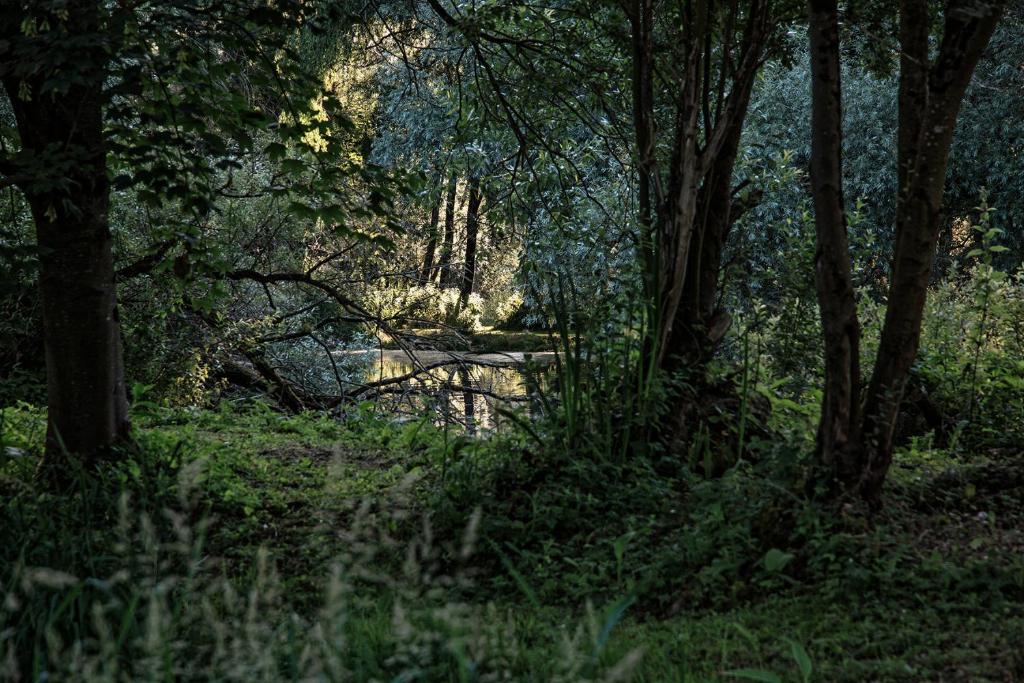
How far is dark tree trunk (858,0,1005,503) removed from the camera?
11.2ft

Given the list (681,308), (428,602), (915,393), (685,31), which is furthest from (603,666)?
(915,393)

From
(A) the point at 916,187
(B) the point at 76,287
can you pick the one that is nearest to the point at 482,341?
(B) the point at 76,287

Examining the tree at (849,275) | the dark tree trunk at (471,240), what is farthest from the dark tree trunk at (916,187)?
the dark tree trunk at (471,240)

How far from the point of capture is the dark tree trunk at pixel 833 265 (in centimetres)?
365

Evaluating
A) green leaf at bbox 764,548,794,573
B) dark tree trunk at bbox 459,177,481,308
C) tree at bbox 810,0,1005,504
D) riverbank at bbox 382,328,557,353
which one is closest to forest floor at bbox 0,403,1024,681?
green leaf at bbox 764,548,794,573

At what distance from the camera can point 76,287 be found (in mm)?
4711

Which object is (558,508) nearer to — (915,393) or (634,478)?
(634,478)

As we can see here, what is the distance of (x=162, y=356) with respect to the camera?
26.9 feet

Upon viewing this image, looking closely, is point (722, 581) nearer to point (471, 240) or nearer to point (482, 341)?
point (471, 240)

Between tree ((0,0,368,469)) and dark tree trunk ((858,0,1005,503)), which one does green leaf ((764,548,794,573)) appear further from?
tree ((0,0,368,469))

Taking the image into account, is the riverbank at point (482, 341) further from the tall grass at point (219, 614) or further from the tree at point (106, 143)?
the tall grass at point (219, 614)

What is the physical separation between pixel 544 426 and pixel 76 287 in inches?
98.9

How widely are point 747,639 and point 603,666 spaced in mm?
590

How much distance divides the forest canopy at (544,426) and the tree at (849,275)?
0.04 feet
